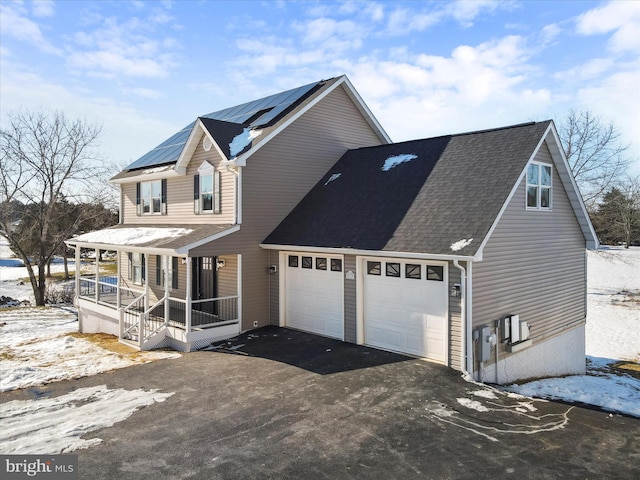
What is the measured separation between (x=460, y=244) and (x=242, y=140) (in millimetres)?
7946

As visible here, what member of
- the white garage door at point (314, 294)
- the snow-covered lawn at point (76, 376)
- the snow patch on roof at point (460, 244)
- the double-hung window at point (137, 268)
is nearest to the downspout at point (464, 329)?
the snow patch on roof at point (460, 244)

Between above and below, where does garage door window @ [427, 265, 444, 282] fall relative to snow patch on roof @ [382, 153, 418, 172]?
below

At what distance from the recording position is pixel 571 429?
7.41 m

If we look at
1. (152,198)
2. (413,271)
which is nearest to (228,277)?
(152,198)

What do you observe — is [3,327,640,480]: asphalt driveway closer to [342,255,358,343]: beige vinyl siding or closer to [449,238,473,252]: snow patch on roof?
[342,255,358,343]: beige vinyl siding

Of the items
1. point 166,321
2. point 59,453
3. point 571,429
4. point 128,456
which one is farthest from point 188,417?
point 571,429

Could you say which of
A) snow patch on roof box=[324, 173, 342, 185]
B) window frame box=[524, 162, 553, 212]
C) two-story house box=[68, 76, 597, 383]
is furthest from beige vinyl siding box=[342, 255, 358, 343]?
window frame box=[524, 162, 553, 212]

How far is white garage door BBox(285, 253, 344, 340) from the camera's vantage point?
41.6 ft

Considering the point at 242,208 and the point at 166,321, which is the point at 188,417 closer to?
the point at 166,321

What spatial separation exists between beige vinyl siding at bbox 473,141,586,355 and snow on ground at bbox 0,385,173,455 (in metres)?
7.64

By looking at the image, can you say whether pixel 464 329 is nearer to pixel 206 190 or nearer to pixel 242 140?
pixel 242 140

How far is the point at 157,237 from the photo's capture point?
46.1 feet

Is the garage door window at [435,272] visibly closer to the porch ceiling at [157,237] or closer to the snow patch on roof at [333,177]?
the porch ceiling at [157,237]

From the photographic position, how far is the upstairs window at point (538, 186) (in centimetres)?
1191
